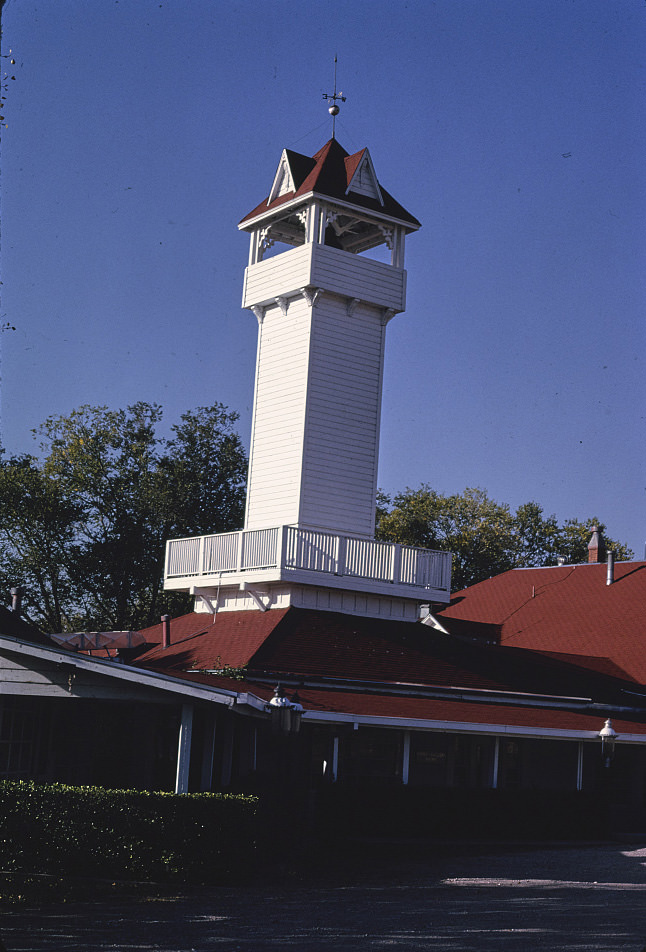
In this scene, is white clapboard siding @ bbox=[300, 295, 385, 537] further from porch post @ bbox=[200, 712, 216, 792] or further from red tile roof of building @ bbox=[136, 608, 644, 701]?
porch post @ bbox=[200, 712, 216, 792]

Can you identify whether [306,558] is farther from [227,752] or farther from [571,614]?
[571,614]

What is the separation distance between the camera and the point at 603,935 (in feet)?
38.4

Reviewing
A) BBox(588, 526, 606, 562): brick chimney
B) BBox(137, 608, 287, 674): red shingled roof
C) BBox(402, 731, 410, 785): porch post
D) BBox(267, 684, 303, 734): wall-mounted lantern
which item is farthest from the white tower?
BBox(588, 526, 606, 562): brick chimney

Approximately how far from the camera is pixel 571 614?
3469 centimetres

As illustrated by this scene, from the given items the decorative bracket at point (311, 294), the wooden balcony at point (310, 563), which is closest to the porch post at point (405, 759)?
the wooden balcony at point (310, 563)

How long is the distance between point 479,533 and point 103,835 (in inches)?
1883

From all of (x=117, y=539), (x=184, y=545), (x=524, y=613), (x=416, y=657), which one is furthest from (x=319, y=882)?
(x=117, y=539)

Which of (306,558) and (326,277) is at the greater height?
(326,277)

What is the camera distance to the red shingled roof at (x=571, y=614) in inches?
1256

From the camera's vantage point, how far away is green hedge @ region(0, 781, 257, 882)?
16031 millimetres

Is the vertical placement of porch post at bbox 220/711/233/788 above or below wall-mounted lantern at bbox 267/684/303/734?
below

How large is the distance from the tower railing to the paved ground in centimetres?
838

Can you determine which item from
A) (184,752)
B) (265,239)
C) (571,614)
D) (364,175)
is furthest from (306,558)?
(571,614)

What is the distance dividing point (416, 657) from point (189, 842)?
1055 cm
